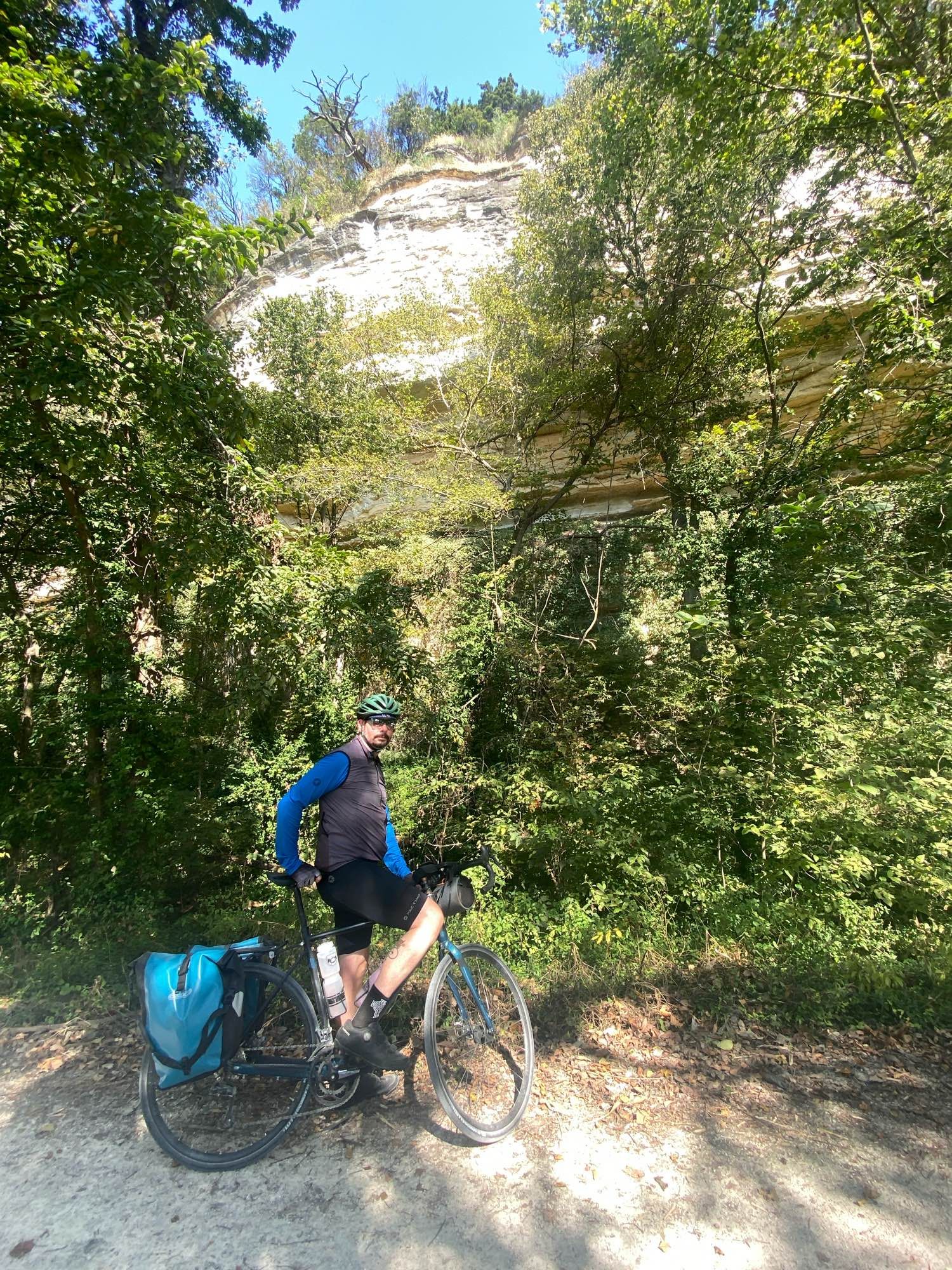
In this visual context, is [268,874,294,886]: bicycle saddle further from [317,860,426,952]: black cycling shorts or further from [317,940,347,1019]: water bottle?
[317,940,347,1019]: water bottle

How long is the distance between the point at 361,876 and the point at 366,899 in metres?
0.10

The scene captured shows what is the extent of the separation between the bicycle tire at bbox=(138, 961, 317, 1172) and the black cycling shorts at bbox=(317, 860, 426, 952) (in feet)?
0.97

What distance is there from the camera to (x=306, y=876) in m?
2.54

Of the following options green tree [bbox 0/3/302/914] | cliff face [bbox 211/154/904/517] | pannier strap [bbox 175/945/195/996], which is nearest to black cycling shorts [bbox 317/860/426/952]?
pannier strap [bbox 175/945/195/996]

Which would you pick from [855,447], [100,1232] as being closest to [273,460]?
[855,447]

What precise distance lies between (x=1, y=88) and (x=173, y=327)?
1222mm

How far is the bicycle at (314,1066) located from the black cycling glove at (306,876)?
0.11 meters

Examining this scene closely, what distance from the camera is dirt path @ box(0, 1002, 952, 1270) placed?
6.28ft

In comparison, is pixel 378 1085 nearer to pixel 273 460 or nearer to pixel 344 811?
pixel 344 811

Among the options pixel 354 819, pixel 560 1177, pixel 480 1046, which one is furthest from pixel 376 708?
pixel 560 1177

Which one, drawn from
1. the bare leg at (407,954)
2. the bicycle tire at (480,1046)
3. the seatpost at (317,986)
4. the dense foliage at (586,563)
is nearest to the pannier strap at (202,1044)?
the seatpost at (317,986)

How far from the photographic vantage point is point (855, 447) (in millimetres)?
6082

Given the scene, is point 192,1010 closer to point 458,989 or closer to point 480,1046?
point 458,989

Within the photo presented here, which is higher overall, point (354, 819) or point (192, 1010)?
point (354, 819)
